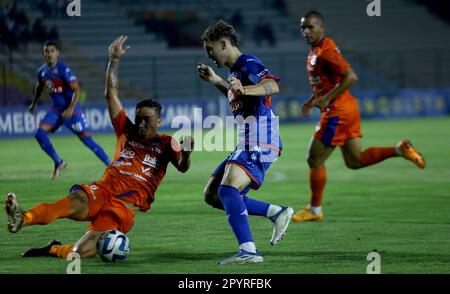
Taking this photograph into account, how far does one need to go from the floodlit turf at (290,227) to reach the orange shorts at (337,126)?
37.1 inches

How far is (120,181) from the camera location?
8484 mm

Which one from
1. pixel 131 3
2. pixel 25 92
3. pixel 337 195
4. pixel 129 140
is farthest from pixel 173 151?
pixel 131 3

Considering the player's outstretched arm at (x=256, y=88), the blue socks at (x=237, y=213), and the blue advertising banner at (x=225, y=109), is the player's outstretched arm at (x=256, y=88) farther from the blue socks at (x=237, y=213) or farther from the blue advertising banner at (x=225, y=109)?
the blue advertising banner at (x=225, y=109)

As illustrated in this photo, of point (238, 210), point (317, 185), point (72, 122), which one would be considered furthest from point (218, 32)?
point (72, 122)

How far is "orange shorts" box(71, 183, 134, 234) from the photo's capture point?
8172 mm

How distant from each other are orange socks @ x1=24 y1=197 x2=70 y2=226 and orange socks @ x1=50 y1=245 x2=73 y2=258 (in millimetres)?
304

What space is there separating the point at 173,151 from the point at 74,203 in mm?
1088

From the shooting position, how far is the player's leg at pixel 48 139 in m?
15.4

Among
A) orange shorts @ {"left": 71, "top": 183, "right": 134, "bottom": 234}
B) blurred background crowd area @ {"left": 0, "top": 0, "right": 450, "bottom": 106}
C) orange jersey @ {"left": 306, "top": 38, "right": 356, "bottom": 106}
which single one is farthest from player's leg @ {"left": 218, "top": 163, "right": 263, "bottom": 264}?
blurred background crowd area @ {"left": 0, "top": 0, "right": 450, "bottom": 106}

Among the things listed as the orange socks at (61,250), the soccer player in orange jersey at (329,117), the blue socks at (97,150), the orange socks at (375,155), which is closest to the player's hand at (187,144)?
the orange socks at (61,250)

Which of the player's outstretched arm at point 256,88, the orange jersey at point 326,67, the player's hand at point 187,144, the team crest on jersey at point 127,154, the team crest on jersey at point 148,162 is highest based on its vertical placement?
the orange jersey at point 326,67

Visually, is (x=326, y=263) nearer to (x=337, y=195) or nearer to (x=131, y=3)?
(x=337, y=195)

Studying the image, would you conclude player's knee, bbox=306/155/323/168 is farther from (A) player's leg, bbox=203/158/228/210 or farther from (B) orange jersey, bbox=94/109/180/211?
(B) orange jersey, bbox=94/109/180/211

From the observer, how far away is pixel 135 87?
103 ft
